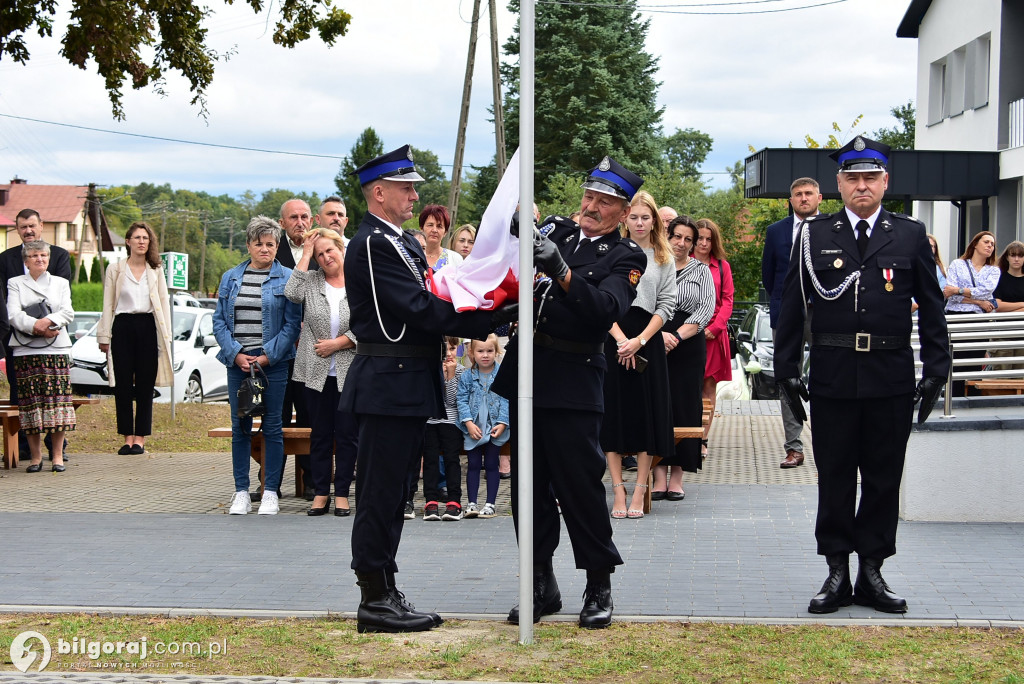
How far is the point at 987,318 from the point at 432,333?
5072 mm

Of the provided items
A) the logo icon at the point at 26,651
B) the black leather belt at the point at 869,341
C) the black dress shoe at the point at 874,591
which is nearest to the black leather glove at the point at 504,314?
the black leather belt at the point at 869,341

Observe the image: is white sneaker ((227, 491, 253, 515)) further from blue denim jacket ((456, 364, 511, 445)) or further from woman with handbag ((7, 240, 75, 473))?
woman with handbag ((7, 240, 75, 473))

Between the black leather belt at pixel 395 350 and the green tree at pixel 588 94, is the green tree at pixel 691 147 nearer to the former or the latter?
the green tree at pixel 588 94

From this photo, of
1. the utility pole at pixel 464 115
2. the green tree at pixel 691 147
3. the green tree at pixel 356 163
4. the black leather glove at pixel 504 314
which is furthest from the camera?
the green tree at pixel 691 147

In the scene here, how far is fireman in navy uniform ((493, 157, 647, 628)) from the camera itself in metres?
5.76

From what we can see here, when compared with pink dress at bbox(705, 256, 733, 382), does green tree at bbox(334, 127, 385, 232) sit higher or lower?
higher

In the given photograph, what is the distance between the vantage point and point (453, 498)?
8.88m

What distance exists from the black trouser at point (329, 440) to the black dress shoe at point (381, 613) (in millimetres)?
3153

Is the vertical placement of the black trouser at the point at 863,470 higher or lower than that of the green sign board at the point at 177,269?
lower

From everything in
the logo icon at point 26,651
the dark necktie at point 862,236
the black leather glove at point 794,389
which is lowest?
the logo icon at point 26,651

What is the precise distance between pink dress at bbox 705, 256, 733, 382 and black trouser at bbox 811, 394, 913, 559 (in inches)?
164

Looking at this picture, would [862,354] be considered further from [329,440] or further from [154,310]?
[154,310]

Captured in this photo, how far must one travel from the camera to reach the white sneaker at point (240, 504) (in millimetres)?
9148

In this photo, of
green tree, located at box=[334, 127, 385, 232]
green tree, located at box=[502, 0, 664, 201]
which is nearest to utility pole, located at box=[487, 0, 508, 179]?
green tree, located at box=[502, 0, 664, 201]
